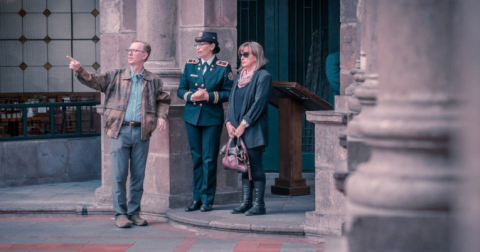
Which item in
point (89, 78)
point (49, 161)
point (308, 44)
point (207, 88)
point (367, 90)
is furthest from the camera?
point (308, 44)

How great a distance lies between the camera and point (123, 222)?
7.96 metres

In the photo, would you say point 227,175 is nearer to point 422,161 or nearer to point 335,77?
point 335,77

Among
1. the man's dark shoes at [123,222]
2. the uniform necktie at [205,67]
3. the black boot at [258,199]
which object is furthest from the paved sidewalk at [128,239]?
the uniform necktie at [205,67]

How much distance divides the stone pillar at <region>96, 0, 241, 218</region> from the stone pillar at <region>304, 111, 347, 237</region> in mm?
1558

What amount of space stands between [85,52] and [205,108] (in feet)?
18.2

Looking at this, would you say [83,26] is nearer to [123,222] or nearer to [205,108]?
[205,108]

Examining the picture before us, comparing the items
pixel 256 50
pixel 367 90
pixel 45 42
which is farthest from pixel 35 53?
pixel 367 90

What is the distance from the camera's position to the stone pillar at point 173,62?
27.6ft

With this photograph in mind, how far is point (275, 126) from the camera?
11578 millimetres

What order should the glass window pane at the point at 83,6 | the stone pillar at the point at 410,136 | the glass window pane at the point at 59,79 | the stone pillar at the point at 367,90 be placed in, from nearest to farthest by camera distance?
the stone pillar at the point at 410,136 → the stone pillar at the point at 367,90 → the glass window pane at the point at 83,6 → the glass window pane at the point at 59,79

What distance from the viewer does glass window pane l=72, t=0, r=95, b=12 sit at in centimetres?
1298

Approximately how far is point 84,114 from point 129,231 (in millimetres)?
3662

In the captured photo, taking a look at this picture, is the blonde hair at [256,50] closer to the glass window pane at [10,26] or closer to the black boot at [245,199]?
the black boot at [245,199]

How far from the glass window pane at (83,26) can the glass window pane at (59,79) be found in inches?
22.8
